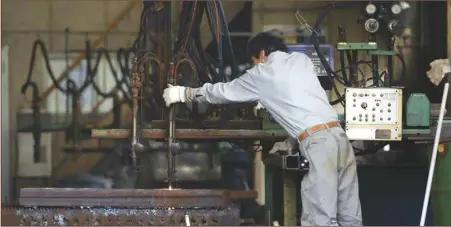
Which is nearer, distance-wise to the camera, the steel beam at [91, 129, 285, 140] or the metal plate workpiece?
the metal plate workpiece

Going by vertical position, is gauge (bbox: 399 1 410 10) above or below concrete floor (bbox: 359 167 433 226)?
above

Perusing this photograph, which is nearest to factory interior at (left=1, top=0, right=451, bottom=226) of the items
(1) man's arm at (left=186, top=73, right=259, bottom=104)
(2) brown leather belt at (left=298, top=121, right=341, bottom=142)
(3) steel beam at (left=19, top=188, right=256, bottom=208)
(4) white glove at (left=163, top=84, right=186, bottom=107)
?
(3) steel beam at (left=19, top=188, right=256, bottom=208)

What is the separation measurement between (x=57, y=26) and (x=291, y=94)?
412 cm

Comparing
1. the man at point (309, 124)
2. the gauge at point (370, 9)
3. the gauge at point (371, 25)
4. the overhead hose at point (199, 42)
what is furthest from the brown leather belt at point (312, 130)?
the gauge at point (370, 9)

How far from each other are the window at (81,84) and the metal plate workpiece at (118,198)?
11.8ft

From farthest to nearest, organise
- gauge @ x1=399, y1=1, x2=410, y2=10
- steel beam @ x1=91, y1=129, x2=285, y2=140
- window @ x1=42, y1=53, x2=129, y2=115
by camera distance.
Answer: window @ x1=42, y1=53, x2=129, y2=115 → gauge @ x1=399, y1=1, x2=410, y2=10 → steel beam @ x1=91, y1=129, x2=285, y2=140

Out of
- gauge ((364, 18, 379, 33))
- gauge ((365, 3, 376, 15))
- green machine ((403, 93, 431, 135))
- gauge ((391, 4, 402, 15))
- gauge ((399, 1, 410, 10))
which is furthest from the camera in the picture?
gauge ((399, 1, 410, 10))

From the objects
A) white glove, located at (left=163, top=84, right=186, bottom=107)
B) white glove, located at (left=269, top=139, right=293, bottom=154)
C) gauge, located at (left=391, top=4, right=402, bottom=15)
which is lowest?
white glove, located at (left=269, top=139, right=293, bottom=154)

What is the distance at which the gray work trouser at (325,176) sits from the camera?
2.70 m

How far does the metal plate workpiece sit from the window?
359cm

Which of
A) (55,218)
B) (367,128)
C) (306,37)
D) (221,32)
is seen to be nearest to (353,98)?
(367,128)

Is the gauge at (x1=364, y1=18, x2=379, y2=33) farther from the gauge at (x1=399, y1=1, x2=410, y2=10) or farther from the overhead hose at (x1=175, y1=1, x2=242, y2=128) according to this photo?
the gauge at (x1=399, y1=1, x2=410, y2=10)

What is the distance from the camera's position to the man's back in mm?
2748

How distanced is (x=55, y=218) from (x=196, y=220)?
0.56 meters
